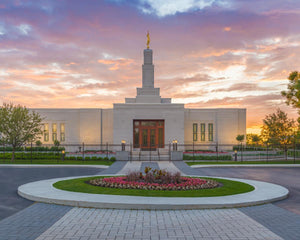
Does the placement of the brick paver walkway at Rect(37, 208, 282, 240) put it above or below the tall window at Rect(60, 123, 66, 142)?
below

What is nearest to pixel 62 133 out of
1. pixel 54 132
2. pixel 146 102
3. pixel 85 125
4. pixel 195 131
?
pixel 54 132

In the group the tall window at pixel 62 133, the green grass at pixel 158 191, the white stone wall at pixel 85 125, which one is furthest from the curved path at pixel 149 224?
the tall window at pixel 62 133

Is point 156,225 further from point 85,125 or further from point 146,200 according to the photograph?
point 85,125

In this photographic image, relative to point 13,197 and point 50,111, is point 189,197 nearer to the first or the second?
point 13,197

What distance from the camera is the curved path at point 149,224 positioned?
6004mm

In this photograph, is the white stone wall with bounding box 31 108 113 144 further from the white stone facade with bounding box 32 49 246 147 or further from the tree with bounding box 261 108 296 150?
the tree with bounding box 261 108 296 150

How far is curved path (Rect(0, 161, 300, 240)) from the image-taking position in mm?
6004

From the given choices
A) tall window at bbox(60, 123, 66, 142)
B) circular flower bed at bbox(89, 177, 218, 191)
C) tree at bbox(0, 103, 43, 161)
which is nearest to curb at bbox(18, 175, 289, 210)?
circular flower bed at bbox(89, 177, 218, 191)

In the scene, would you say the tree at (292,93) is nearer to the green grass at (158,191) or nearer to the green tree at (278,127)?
the green tree at (278,127)

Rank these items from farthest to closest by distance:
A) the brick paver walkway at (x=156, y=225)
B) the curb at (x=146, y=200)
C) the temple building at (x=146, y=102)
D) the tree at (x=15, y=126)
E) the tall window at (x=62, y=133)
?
1. the tall window at (x=62, y=133)
2. the temple building at (x=146, y=102)
3. the tree at (x=15, y=126)
4. the curb at (x=146, y=200)
5. the brick paver walkway at (x=156, y=225)

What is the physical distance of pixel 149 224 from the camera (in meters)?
6.72

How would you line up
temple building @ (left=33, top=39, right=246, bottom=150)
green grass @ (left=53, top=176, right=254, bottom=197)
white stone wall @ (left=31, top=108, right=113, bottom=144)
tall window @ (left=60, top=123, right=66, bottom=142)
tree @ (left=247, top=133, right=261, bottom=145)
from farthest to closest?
tree @ (left=247, top=133, right=261, bottom=145) → tall window @ (left=60, top=123, right=66, bottom=142) → white stone wall @ (left=31, top=108, right=113, bottom=144) → temple building @ (left=33, top=39, right=246, bottom=150) → green grass @ (left=53, top=176, right=254, bottom=197)

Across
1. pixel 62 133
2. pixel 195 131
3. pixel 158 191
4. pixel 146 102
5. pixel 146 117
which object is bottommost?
pixel 158 191

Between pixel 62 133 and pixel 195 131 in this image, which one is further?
pixel 62 133
